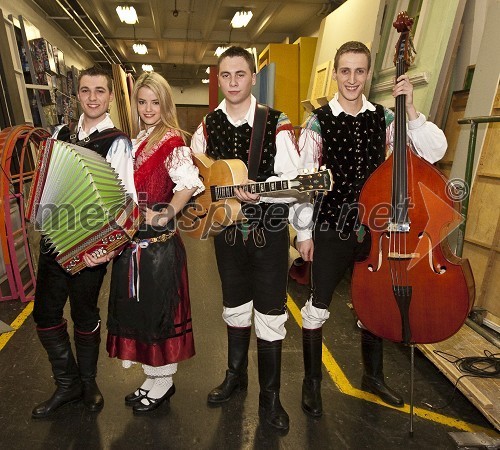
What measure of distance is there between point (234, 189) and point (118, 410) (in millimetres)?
1351

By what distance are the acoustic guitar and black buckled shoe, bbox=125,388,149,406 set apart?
906 mm

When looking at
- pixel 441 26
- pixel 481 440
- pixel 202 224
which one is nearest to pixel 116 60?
pixel 441 26

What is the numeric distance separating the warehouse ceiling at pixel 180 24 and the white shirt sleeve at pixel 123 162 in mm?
6462

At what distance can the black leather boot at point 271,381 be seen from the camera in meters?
2.16

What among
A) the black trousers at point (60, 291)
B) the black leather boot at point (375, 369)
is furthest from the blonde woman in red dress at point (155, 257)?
the black leather boot at point (375, 369)

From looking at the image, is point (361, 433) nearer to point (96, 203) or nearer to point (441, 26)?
point (96, 203)

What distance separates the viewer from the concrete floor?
208cm

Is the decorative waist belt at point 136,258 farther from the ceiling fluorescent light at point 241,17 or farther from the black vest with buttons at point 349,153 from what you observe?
the ceiling fluorescent light at point 241,17

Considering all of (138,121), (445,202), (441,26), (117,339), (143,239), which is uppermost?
(441,26)

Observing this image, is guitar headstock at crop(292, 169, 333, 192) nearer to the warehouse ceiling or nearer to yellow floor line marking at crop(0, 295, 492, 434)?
yellow floor line marking at crop(0, 295, 492, 434)

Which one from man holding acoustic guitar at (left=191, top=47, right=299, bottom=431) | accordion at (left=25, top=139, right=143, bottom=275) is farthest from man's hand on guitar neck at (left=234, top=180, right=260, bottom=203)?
accordion at (left=25, top=139, right=143, bottom=275)

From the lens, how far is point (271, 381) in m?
2.20

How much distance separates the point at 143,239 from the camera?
6.64ft

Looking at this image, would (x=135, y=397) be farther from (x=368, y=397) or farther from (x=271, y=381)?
(x=368, y=397)
